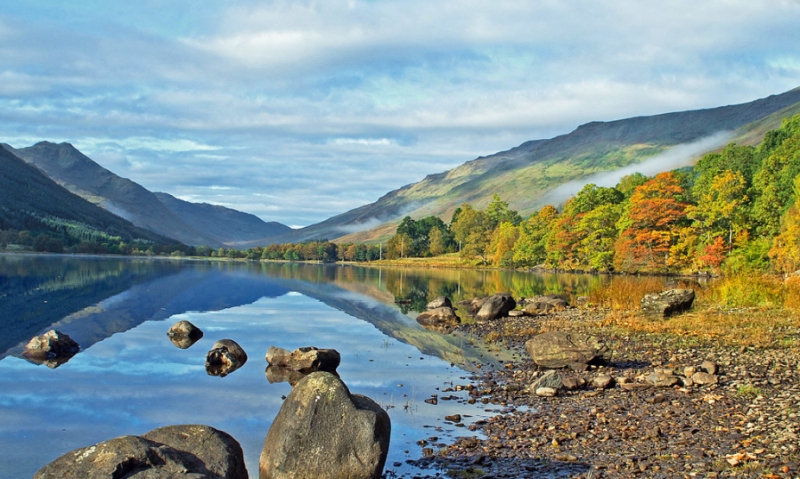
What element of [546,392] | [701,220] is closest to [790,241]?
[701,220]

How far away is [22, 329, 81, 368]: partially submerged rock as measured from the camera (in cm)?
2745

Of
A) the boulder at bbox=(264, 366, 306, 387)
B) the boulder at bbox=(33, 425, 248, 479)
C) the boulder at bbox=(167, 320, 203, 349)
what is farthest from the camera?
the boulder at bbox=(167, 320, 203, 349)

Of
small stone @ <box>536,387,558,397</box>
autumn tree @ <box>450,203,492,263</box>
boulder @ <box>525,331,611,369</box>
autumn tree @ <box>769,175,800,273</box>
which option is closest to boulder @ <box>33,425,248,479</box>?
small stone @ <box>536,387,558,397</box>

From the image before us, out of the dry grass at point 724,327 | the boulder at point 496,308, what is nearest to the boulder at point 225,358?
the dry grass at point 724,327

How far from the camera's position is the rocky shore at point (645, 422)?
39.0ft

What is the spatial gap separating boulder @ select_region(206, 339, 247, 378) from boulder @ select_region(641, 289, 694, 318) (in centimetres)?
2024

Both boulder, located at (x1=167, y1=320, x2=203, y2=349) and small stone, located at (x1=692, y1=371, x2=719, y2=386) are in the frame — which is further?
boulder, located at (x1=167, y1=320, x2=203, y2=349)

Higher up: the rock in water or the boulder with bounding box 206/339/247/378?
the rock in water

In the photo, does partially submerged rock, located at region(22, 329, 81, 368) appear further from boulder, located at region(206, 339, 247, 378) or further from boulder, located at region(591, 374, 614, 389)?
boulder, located at region(591, 374, 614, 389)

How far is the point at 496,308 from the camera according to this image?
1615 inches

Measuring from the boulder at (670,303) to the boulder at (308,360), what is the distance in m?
16.6

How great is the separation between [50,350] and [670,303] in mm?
29337

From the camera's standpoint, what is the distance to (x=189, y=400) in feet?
66.2

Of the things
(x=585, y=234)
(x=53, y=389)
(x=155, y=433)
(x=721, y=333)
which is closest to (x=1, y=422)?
(x=53, y=389)
